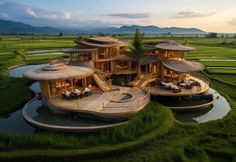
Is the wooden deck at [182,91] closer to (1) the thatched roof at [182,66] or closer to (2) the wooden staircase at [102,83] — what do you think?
(1) the thatched roof at [182,66]

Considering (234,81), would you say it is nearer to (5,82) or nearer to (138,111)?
(138,111)

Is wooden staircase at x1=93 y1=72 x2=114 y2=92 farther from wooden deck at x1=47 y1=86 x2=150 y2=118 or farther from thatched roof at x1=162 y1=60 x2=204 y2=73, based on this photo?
thatched roof at x1=162 y1=60 x2=204 y2=73

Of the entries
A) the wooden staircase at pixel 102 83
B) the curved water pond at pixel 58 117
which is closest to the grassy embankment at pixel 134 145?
the curved water pond at pixel 58 117

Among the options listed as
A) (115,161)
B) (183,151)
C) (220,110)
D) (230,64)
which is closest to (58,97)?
(115,161)

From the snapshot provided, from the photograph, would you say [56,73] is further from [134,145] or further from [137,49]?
[137,49]

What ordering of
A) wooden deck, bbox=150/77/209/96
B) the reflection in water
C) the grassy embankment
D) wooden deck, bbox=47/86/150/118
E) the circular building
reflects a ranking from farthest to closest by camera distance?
the reflection in water < wooden deck, bbox=150/77/209/96 < the circular building < wooden deck, bbox=47/86/150/118 < the grassy embankment

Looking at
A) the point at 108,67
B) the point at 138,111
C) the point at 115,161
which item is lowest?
the point at 115,161

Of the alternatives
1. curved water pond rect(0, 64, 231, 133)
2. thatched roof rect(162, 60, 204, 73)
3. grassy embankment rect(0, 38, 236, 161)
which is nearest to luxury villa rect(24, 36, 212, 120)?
thatched roof rect(162, 60, 204, 73)
